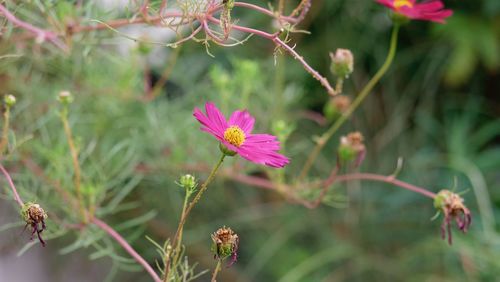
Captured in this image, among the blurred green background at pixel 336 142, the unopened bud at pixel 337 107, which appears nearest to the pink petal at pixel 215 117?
the unopened bud at pixel 337 107

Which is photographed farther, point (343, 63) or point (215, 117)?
point (343, 63)

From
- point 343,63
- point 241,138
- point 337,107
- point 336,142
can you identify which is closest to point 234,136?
point 241,138

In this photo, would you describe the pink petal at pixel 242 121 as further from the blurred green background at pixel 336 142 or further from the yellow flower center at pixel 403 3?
the blurred green background at pixel 336 142

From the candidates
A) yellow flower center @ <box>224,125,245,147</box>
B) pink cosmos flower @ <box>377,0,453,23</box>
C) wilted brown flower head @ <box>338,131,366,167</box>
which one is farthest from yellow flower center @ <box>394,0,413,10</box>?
yellow flower center @ <box>224,125,245,147</box>

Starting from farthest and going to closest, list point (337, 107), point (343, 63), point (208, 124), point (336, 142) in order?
point (336, 142) → point (337, 107) → point (343, 63) → point (208, 124)

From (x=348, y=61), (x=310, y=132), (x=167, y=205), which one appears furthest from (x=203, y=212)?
(x=348, y=61)

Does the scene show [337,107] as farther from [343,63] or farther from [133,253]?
[133,253]
